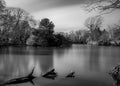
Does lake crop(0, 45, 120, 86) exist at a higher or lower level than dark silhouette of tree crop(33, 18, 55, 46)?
lower

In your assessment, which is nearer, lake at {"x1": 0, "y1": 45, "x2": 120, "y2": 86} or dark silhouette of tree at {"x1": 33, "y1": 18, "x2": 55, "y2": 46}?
lake at {"x1": 0, "y1": 45, "x2": 120, "y2": 86}

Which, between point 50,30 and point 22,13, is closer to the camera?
point 22,13

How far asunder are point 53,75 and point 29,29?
46449mm

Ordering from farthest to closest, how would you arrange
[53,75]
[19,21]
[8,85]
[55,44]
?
[55,44] < [19,21] < [53,75] < [8,85]

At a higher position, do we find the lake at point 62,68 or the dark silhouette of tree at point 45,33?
the dark silhouette of tree at point 45,33

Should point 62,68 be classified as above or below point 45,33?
below

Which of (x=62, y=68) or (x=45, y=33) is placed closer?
(x=62, y=68)

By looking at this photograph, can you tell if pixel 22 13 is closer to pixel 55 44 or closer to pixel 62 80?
pixel 55 44

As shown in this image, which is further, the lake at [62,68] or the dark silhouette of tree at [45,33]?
the dark silhouette of tree at [45,33]

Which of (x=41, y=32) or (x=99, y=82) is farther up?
(x=41, y=32)

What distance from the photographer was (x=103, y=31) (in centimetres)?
9256

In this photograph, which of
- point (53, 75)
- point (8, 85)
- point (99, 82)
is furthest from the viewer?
point (53, 75)

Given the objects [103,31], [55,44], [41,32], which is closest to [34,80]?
[41,32]

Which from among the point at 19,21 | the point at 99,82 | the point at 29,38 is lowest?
the point at 99,82
